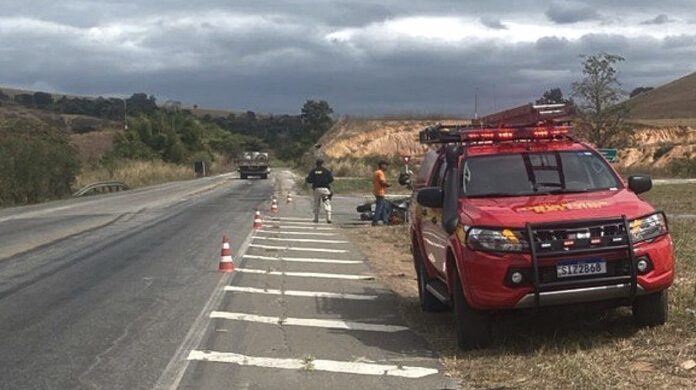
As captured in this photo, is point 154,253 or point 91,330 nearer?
point 91,330

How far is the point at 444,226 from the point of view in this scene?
758cm

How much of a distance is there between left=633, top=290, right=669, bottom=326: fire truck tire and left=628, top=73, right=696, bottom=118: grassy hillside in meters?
84.7

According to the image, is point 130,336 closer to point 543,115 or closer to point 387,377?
point 387,377

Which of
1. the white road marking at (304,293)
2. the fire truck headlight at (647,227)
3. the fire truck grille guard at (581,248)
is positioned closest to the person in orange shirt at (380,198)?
the white road marking at (304,293)

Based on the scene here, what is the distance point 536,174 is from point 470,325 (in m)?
1.79

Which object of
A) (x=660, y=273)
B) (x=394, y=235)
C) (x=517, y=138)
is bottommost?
(x=394, y=235)

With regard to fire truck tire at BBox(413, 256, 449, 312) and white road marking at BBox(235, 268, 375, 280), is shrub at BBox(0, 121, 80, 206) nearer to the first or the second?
white road marking at BBox(235, 268, 375, 280)

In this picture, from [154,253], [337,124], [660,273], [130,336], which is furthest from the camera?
[337,124]

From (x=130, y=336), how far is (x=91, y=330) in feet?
1.77

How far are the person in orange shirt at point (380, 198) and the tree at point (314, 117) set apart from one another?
11456 cm

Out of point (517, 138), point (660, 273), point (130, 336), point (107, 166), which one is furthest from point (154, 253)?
point (107, 166)

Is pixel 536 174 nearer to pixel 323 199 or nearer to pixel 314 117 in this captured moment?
pixel 323 199

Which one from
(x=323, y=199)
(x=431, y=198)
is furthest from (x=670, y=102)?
(x=431, y=198)

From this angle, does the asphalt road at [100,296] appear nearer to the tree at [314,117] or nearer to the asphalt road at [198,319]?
the asphalt road at [198,319]
